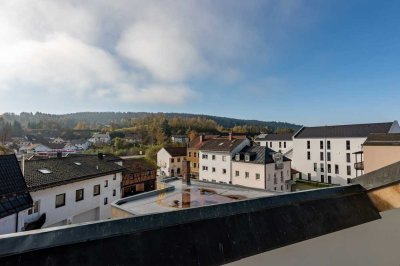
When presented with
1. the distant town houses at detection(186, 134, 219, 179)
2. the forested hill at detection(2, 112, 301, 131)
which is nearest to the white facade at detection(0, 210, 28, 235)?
the distant town houses at detection(186, 134, 219, 179)

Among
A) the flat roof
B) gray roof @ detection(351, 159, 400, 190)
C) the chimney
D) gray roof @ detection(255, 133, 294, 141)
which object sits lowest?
the flat roof

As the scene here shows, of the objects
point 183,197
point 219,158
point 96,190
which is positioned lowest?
point 96,190

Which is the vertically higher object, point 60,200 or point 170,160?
point 170,160

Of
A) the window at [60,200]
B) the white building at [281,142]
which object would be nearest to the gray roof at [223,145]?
the white building at [281,142]

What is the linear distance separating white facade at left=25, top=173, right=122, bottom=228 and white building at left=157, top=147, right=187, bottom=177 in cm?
2164

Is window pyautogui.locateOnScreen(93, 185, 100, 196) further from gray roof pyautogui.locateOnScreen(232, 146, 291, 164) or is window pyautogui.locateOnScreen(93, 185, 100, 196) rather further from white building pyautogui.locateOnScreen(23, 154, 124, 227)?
gray roof pyautogui.locateOnScreen(232, 146, 291, 164)

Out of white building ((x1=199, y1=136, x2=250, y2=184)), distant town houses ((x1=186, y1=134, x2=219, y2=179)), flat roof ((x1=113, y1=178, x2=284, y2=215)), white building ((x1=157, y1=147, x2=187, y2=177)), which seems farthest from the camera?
white building ((x1=157, y1=147, x2=187, y2=177))

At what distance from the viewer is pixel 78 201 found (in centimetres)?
1695

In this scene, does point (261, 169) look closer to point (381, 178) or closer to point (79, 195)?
point (79, 195)

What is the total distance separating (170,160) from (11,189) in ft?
106

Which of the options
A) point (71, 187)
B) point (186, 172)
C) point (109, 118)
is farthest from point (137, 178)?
point (109, 118)

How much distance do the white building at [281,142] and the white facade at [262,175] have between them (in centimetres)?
1463

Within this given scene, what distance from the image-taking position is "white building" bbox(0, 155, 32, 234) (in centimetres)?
1031

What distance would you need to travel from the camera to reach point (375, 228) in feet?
6.27
